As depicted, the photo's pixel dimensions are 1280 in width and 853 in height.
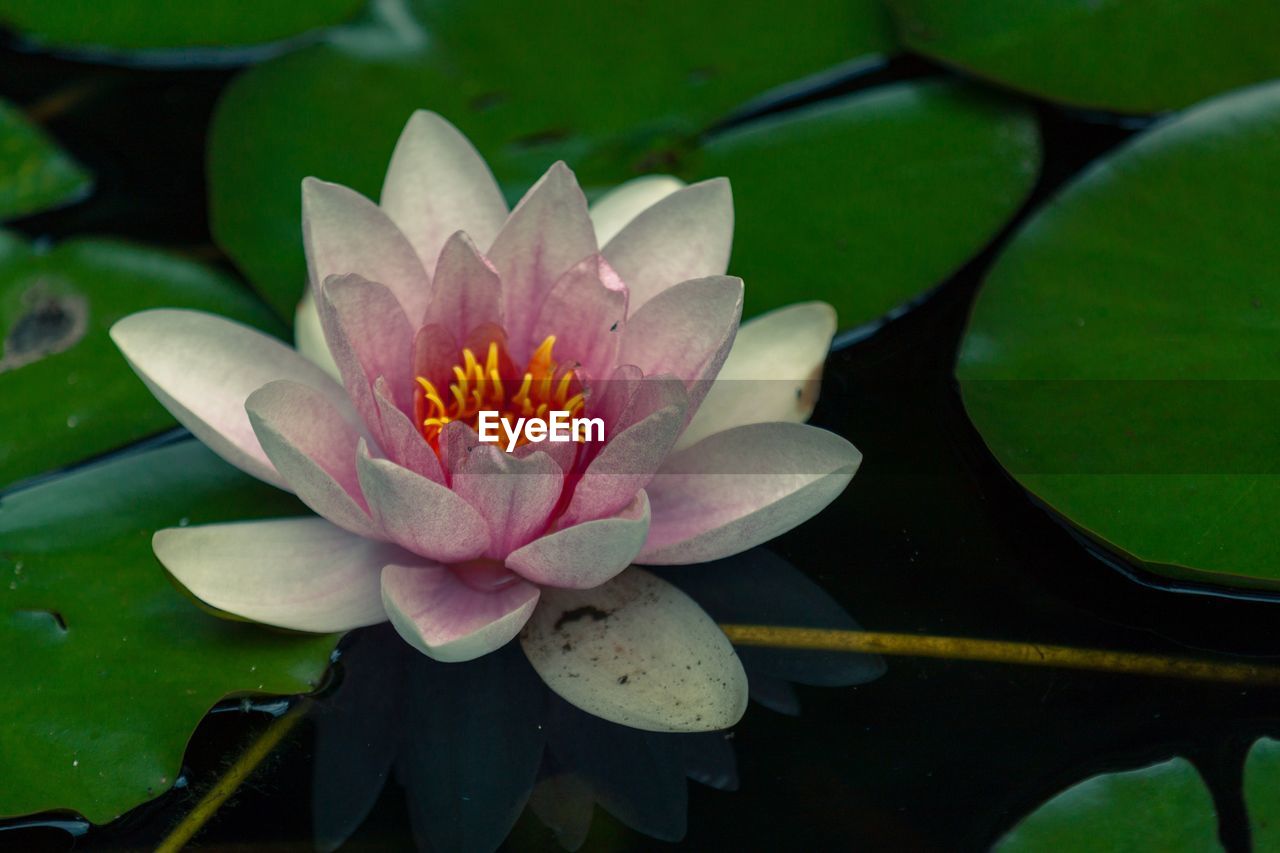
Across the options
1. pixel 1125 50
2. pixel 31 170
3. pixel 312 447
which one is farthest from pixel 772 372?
pixel 31 170

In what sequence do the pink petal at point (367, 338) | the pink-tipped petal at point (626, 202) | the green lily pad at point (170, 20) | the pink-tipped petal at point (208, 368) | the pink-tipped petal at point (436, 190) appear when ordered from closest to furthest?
1. the pink petal at point (367, 338)
2. the pink-tipped petal at point (208, 368)
3. the pink-tipped petal at point (436, 190)
4. the pink-tipped petal at point (626, 202)
5. the green lily pad at point (170, 20)

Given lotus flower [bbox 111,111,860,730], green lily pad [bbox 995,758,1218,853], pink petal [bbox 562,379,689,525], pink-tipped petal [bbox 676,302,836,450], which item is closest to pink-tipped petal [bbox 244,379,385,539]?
lotus flower [bbox 111,111,860,730]

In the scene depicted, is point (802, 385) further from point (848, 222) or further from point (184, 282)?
point (184, 282)

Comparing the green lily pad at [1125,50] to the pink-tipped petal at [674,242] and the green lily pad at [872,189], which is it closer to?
the green lily pad at [872,189]

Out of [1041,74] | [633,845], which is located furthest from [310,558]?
[1041,74]

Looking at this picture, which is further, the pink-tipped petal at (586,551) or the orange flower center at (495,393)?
the orange flower center at (495,393)

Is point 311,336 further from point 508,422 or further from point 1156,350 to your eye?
point 1156,350

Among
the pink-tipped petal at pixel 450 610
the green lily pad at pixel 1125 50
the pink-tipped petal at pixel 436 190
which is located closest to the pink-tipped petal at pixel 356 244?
the pink-tipped petal at pixel 436 190
